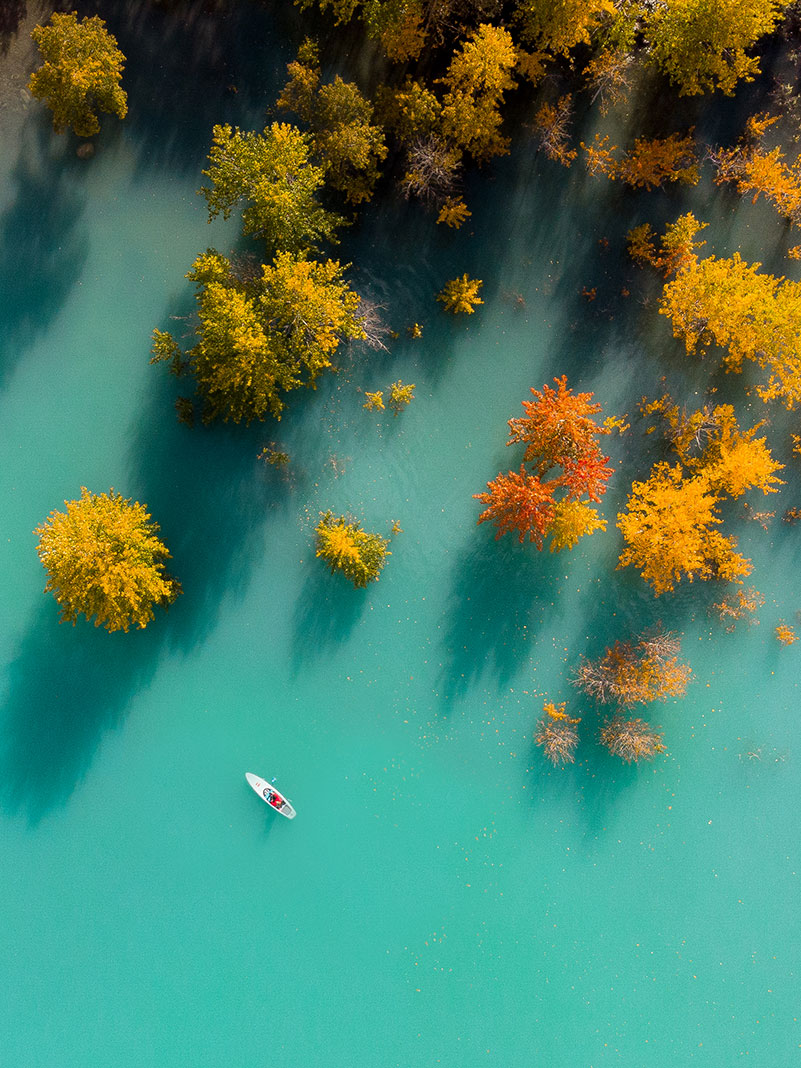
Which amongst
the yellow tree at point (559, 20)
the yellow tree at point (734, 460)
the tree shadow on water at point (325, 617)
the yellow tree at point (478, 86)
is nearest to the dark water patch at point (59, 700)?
the tree shadow on water at point (325, 617)

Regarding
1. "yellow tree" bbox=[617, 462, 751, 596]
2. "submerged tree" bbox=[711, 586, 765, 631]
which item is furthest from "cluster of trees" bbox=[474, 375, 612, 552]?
"submerged tree" bbox=[711, 586, 765, 631]

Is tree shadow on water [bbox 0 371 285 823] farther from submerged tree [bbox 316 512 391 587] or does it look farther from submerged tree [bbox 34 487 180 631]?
submerged tree [bbox 316 512 391 587]

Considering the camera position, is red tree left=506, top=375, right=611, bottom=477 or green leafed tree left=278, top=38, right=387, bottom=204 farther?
green leafed tree left=278, top=38, right=387, bottom=204

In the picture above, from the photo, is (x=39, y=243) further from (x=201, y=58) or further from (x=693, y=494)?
(x=693, y=494)

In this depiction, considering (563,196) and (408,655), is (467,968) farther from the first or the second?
(563,196)

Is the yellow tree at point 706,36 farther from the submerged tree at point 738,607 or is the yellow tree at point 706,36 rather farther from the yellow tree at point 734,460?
the submerged tree at point 738,607

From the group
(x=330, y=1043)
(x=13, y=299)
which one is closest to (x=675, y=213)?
(x=13, y=299)

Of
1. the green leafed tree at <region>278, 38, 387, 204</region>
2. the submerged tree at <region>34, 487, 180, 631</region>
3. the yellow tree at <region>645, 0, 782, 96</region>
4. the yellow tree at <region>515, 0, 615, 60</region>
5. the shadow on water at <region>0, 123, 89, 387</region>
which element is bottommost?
the submerged tree at <region>34, 487, 180, 631</region>
